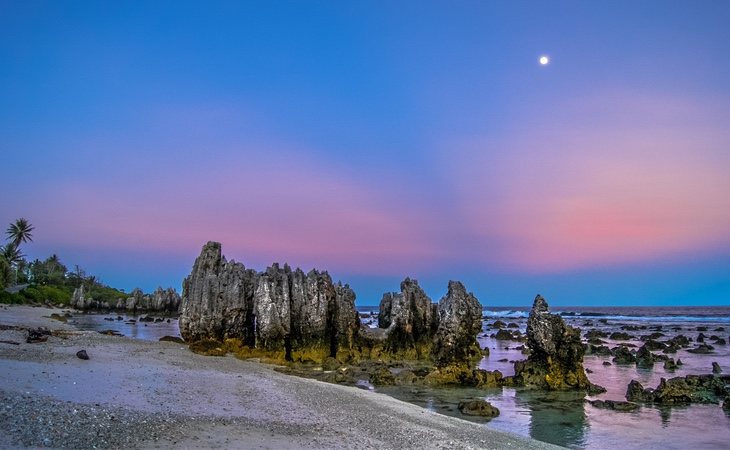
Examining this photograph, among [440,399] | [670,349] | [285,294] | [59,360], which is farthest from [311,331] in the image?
[670,349]

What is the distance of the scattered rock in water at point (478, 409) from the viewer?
1981cm

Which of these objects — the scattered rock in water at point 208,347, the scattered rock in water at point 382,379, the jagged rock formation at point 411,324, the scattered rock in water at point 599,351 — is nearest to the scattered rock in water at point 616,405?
the scattered rock in water at point 382,379

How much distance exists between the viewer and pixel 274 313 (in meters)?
34.7

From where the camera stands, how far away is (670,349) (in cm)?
4556

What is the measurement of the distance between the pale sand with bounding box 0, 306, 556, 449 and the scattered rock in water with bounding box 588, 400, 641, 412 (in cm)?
816

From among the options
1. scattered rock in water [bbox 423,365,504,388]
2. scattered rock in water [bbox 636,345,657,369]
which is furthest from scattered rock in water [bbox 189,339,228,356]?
scattered rock in water [bbox 636,345,657,369]

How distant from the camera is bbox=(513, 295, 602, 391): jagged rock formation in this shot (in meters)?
26.9

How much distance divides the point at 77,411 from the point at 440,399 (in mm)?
16672

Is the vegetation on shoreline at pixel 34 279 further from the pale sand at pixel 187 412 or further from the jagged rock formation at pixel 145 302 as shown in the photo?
the pale sand at pixel 187 412

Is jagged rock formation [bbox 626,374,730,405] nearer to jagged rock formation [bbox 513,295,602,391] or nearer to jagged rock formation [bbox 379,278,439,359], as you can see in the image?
jagged rock formation [bbox 513,295,602,391]

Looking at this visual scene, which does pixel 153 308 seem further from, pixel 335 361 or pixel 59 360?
pixel 59 360

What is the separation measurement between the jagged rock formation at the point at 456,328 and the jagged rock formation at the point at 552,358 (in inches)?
140

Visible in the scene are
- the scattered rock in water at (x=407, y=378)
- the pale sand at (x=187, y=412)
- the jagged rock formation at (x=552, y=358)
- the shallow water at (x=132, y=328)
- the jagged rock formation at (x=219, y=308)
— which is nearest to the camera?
the pale sand at (x=187, y=412)

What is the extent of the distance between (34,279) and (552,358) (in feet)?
444
